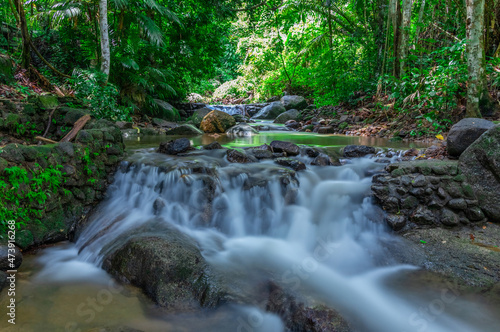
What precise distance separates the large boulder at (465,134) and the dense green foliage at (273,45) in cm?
218

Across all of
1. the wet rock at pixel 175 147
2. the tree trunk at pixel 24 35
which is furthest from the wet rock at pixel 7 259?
the tree trunk at pixel 24 35

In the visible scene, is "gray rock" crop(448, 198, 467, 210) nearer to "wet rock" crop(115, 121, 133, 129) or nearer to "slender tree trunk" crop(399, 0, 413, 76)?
"slender tree trunk" crop(399, 0, 413, 76)

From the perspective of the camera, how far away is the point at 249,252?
3295 mm

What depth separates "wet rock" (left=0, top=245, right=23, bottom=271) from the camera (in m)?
2.62

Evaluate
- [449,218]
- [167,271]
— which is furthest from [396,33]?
[167,271]

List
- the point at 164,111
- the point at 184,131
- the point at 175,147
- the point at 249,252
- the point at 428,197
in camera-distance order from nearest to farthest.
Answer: the point at 249,252 → the point at 428,197 → the point at 175,147 → the point at 184,131 → the point at 164,111

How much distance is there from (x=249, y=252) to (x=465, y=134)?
3.60m

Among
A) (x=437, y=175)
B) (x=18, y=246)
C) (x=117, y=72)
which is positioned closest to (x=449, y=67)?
(x=437, y=175)

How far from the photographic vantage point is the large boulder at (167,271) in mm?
2400

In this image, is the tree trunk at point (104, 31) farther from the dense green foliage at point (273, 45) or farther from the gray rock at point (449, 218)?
the gray rock at point (449, 218)

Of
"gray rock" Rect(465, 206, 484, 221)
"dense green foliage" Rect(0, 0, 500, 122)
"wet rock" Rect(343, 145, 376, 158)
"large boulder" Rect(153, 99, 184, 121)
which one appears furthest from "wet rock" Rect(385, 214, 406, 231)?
"large boulder" Rect(153, 99, 184, 121)

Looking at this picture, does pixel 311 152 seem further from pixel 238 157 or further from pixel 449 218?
pixel 449 218

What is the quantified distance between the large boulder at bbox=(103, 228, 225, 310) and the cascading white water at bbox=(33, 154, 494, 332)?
27 cm

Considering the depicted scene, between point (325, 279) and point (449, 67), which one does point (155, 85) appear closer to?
point (449, 67)
